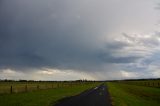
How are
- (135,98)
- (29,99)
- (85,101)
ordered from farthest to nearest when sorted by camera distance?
(135,98) → (29,99) → (85,101)

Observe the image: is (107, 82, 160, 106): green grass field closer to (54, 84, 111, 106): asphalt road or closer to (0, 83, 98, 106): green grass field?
(54, 84, 111, 106): asphalt road

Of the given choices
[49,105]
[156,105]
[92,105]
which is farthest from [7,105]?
[156,105]

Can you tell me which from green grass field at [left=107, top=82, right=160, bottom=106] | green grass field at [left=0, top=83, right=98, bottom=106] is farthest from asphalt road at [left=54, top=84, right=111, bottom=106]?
green grass field at [left=0, top=83, right=98, bottom=106]

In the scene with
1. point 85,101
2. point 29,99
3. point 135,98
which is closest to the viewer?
point 85,101

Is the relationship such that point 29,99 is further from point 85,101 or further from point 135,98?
point 135,98

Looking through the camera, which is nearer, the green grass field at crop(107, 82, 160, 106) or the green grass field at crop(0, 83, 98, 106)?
the green grass field at crop(0, 83, 98, 106)

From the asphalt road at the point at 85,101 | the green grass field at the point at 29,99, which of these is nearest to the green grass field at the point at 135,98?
the asphalt road at the point at 85,101

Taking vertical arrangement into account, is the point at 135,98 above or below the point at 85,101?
below

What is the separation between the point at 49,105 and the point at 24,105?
2266mm

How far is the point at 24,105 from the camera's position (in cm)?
2398

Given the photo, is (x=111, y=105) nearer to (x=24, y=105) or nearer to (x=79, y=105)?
Answer: (x=79, y=105)

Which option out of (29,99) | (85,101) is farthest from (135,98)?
(29,99)

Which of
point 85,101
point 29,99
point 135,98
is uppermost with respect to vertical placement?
point 29,99

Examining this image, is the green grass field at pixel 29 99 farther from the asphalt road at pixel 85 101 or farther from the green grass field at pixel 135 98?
the green grass field at pixel 135 98
